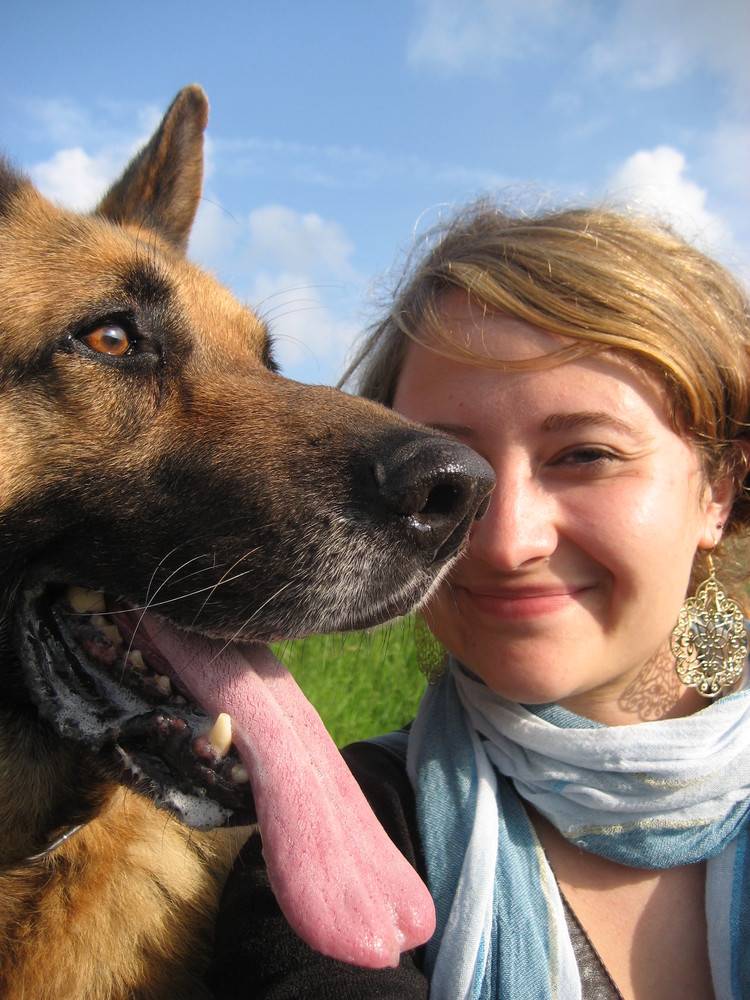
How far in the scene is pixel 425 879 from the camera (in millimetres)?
2211

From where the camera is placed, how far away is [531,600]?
2.18 meters

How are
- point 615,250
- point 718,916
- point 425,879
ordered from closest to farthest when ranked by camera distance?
point 718,916 < point 425,879 < point 615,250

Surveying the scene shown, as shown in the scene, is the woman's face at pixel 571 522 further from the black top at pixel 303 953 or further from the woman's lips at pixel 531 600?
the black top at pixel 303 953

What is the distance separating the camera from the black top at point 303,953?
5.89ft

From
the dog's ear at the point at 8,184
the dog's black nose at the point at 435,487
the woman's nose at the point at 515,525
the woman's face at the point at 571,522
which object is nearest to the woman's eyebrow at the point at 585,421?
the woman's face at the point at 571,522

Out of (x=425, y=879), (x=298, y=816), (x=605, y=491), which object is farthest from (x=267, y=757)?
(x=605, y=491)

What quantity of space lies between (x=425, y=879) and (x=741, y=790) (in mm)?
930

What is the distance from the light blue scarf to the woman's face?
8.0 inches

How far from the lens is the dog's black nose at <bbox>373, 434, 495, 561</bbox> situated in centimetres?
188

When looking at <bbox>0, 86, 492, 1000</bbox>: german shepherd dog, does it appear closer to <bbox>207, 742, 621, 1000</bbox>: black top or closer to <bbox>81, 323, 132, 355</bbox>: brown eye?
<bbox>81, 323, 132, 355</bbox>: brown eye

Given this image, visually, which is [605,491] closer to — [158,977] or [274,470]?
[274,470]

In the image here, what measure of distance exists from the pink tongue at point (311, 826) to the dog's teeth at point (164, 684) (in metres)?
0.04

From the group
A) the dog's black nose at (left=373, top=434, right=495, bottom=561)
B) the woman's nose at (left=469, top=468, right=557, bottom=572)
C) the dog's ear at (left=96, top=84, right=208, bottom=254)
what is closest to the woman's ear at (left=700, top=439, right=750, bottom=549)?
the woman's nose at (left=469, top=468, right=557, bottom=572)

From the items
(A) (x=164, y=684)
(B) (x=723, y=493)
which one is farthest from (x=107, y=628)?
(B) (x=723, y=493)
